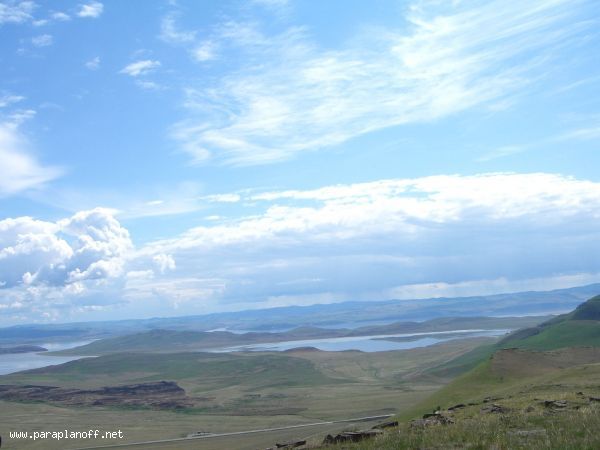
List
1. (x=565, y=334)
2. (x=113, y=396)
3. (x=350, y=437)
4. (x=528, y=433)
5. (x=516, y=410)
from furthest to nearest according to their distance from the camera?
(x=565, y=334)
(x=113, y=396)
(x=516, y=410)
(x=350, y=437)
(x=528, y=433)

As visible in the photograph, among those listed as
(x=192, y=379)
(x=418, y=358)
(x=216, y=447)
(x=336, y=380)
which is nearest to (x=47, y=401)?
(x=192, y=379)

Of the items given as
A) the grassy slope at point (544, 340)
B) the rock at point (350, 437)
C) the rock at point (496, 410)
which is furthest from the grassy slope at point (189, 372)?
the rock at point (350, 437)

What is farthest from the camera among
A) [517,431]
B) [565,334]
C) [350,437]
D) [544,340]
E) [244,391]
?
[544,340]

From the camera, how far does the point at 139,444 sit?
48.7 m

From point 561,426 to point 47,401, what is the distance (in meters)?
85.5

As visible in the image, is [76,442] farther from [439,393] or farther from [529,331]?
[529,331]

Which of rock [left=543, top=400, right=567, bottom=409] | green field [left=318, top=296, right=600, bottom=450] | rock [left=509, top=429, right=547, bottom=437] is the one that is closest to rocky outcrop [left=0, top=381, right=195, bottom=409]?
green field [left=318, top=296, right=600, bottom=450]

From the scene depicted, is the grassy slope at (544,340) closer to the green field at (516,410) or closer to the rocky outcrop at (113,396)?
the green field at (516,410)

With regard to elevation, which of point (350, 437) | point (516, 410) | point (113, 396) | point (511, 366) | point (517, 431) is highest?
point (517, 431)

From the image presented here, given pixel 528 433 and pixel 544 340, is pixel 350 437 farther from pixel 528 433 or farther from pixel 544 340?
pixel 544 340

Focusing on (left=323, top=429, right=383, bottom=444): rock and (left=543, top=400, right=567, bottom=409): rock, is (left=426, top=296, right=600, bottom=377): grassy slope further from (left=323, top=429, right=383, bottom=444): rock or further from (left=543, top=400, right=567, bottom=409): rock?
(left=323, top=429, right=383, bottom=444): rock

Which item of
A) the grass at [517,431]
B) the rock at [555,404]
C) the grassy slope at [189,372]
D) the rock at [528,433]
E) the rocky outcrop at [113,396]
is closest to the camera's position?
the grass at [517,431]

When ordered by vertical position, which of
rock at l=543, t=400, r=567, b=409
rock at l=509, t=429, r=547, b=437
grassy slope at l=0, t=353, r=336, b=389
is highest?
rock at l=509, t=429, r=547, b=437

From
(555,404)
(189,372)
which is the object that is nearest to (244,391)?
(189,372)
